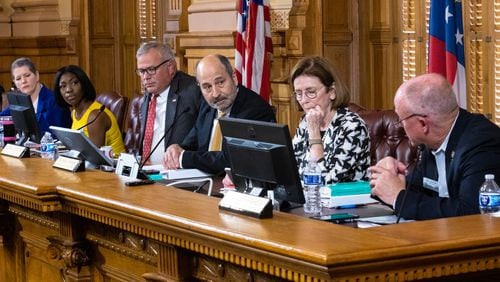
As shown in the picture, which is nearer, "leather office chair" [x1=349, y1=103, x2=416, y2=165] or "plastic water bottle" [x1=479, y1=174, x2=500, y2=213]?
"plastic water bottle" [x1=479, y1=174, x2=500, y2=213]

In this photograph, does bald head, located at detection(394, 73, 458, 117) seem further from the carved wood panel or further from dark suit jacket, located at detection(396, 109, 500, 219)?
the carved wood panel

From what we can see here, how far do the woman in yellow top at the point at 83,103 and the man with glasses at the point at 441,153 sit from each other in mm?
2671

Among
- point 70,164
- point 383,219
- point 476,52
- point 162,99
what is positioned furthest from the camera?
point 476,52

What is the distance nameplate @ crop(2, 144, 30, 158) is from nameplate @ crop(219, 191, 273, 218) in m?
2.21

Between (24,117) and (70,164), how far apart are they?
4.29ft

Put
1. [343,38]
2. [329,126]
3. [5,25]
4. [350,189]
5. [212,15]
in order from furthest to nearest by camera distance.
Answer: [5,25], [212,15], [343,38], [329,126], [350,189]

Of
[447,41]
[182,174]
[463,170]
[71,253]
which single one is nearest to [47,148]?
[182,174]

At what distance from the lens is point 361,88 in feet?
24.0

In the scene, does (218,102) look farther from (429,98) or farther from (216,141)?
(429,98)

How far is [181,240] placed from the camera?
10.5 feet

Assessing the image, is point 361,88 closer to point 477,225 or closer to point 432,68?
point 432,68

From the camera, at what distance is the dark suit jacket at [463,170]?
340cm

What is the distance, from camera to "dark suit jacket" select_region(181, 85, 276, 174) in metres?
5.01

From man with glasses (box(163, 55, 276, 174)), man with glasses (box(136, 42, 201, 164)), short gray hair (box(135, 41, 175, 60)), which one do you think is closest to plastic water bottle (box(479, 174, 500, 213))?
man with glasses (box(163, 55, 276, 174))
